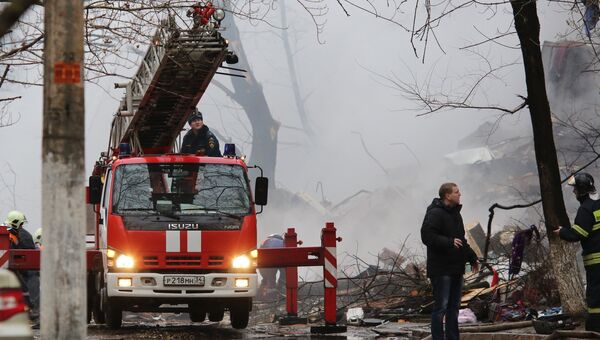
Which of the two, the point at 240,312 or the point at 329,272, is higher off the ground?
the point at 329,272

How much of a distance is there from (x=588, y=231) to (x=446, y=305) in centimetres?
155

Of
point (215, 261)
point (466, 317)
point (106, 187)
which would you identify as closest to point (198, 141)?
point (106, 187)

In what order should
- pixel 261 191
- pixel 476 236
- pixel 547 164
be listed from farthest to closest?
pixel 476 236 < pixel 261 191 < pixel 547 164

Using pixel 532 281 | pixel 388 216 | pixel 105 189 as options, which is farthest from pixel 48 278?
pixel 388 216

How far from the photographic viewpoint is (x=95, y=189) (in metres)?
14.4

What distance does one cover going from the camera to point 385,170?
32.6 m

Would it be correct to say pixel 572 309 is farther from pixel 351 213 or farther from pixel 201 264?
pixel 351 213

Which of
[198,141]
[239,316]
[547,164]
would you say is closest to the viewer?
[547,164]

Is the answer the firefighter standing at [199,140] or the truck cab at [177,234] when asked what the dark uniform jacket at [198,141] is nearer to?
the firefighter standing at [199,140]

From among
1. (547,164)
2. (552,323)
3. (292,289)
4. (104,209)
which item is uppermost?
(547,164)

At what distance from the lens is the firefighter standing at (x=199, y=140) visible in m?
15.0

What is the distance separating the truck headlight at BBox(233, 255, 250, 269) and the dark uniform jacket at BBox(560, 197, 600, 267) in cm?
431

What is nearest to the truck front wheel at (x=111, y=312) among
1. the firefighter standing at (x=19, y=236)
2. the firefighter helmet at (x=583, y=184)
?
the firefighter standing at (x=19, y=236)

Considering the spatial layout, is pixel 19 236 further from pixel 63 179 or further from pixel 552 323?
pixel 63 179
